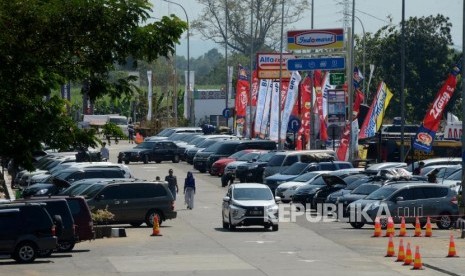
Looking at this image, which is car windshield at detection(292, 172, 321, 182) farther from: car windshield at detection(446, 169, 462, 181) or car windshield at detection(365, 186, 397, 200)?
car windshield at detection(365, 186, 397, 200)

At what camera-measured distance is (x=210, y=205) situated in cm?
5278

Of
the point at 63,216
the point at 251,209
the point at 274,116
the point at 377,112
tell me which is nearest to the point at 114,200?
the point at 251,209

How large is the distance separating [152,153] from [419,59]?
3940cm

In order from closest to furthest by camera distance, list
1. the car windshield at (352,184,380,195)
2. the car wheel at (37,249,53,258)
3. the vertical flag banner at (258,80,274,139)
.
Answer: the car wheel at (37,249,53,258)
the car windshield at (352,184,380,195)
the vertical flag banner at (258,80,274,139)

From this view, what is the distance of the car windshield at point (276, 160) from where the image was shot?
195 feet

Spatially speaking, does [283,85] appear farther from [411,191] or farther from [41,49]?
[41,49]

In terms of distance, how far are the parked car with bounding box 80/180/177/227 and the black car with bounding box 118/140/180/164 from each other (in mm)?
29855

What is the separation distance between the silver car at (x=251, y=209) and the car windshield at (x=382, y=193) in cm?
311

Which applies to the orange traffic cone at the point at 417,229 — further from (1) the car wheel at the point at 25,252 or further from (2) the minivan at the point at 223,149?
(2) the minivan at the point at 223,149

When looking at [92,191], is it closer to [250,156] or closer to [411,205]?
[411,205]

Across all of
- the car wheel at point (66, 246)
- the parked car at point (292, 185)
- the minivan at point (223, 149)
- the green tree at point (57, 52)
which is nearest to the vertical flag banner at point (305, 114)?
the minivan at point (223, 149)

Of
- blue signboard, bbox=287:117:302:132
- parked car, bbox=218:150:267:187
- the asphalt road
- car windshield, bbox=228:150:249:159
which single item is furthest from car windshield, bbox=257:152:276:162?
the asphalt road

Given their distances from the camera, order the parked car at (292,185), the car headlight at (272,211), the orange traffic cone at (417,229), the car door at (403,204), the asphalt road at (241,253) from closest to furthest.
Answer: the asphalt road at (241,253)
the orange traffic cone at (417,229)
the car headlight at (272,211)
the car door at (403,204)
the parked car at (292,185)

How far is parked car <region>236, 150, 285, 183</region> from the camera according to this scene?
58.8 metres
